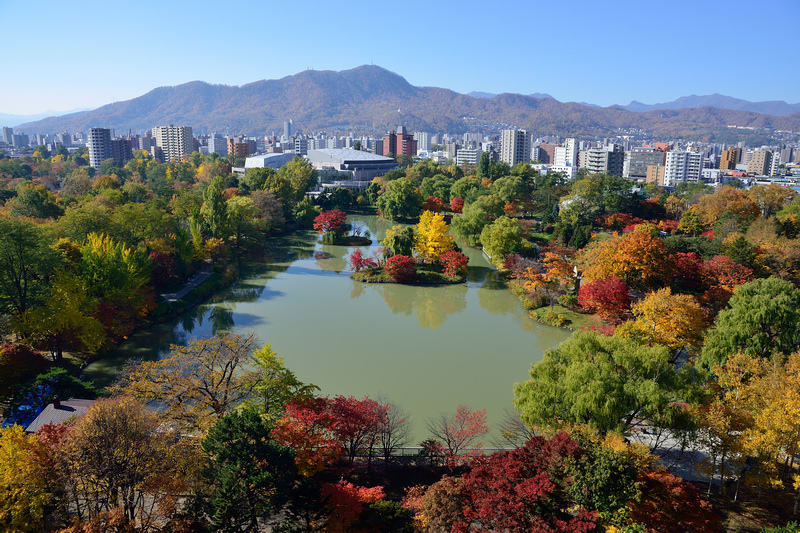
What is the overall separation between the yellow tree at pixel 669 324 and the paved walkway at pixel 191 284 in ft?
44.7

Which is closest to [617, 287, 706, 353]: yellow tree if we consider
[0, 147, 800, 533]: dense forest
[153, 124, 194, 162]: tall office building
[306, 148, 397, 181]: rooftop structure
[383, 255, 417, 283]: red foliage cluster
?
[0, 147, 800, 533]: dense forest

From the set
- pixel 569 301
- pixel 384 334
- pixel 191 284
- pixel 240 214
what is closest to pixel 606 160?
pixel 240 214

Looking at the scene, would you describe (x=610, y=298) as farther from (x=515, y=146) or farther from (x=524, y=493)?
(x=515, y=146)

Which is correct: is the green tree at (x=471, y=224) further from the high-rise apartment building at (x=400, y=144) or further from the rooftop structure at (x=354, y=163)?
the high-rise apartment building at (x=400, y=144)

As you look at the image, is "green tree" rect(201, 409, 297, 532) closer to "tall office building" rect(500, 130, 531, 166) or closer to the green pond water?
the green pond water

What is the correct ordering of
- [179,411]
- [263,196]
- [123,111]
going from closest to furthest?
1. [179,411]
2. [263,196]
3. [123,111]

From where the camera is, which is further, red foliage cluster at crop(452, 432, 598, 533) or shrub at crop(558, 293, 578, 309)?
shrub at crop(558, 293, 578, 309)

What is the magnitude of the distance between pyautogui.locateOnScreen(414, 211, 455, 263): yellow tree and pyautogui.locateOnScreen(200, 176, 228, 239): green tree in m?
8.78

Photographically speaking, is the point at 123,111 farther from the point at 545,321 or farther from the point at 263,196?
the point at 545,321

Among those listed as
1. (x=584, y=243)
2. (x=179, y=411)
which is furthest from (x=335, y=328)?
(x=584, y=243)

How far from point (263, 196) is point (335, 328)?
52.0 feet

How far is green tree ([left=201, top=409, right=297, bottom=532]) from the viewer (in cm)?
594

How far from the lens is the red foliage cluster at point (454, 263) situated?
816 inches

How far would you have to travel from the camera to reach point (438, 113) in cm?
19062
